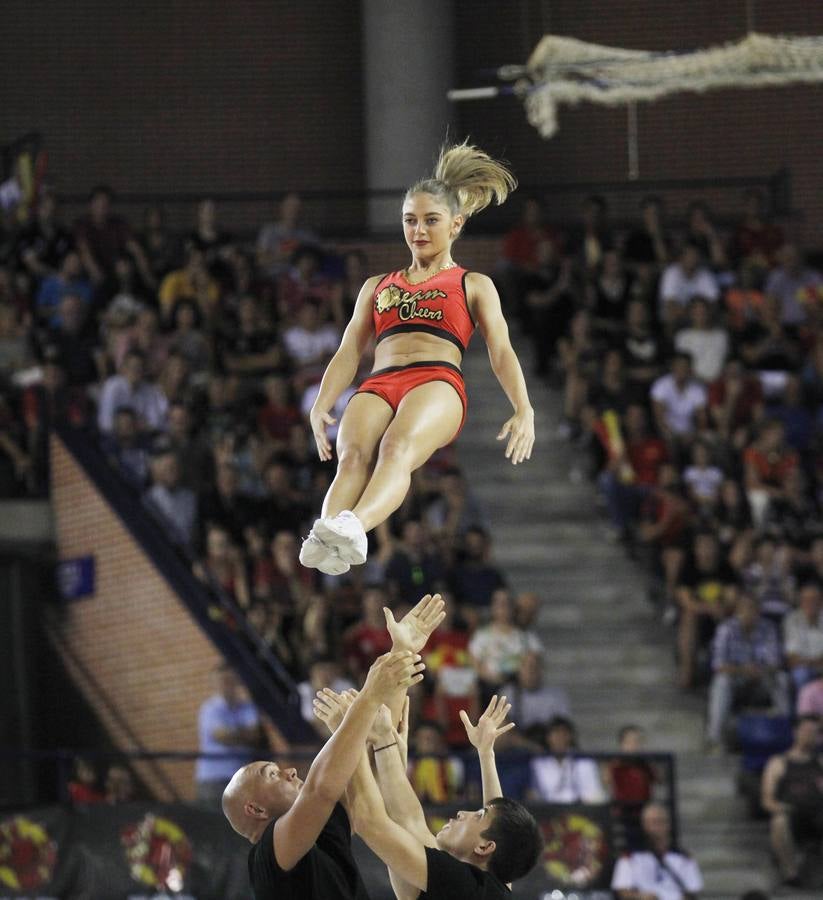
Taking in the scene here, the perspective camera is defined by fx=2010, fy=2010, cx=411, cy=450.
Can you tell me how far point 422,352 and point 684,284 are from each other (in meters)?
9.53

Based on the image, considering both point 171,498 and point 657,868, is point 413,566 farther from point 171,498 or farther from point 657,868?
point 657,868

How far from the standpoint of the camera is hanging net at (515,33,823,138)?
10039mm

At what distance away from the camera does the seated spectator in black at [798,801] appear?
1232cm

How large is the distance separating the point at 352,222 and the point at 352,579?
7222 mm

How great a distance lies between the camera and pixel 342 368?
7387mm

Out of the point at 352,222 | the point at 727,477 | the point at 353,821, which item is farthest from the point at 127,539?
the point at 353,821

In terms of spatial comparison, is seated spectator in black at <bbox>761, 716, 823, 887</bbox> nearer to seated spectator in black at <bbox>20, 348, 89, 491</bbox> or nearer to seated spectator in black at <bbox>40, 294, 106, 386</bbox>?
seated spectator in black at <bbox>20, 348, 89, 491</bbox>

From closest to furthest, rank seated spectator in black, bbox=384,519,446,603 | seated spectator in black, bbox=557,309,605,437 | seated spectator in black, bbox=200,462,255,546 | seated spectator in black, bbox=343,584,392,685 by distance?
1. seated spectator in black, bbox=343,584,392,685
2. seated spectator in black, bbox=384,519,446,603
3. seated spectator in black, bbox=200,462,255,546
4. seated spectator in black, bbox=557,309,605,437

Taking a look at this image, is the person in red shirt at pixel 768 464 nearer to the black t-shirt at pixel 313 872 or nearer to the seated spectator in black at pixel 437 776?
the seated spectator in black at pixel 437 776

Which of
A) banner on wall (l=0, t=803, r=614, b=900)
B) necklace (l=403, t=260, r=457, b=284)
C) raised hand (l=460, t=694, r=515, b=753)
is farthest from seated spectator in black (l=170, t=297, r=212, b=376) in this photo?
raised hand (l=460, t=694, r=515, b=753)

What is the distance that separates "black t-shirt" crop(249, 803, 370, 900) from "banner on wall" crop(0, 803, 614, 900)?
17.3ft

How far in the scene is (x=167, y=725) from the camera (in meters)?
13.9

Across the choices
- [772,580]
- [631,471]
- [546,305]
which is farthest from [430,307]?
[546,305]

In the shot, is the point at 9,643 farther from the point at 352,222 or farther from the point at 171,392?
the point at 352,222
